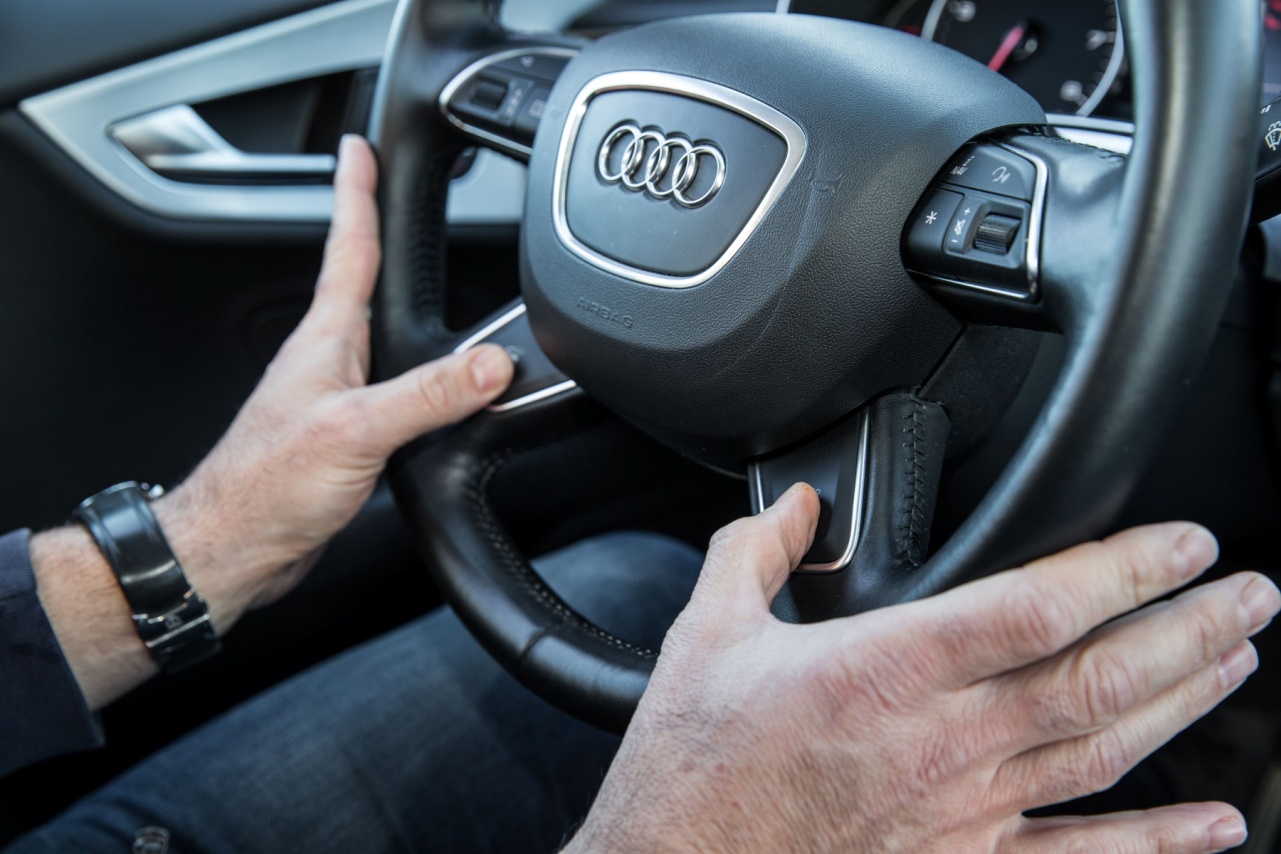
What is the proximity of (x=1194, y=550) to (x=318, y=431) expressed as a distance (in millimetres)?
666

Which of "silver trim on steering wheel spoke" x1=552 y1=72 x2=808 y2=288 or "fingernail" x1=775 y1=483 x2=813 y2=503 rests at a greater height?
"silver trim on steering wheel spoke" x1=552 y1=72 x2=808 y2=288

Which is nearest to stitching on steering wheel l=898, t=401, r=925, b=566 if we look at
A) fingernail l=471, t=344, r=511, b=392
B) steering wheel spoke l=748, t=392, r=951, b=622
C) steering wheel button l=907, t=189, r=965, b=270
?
steering wheel spoke l=748, t=392, r=951, b=622

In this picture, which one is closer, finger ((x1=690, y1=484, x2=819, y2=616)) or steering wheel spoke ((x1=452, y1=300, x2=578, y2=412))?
finger ((x1=690, y1=484, x2=819, y2=616))

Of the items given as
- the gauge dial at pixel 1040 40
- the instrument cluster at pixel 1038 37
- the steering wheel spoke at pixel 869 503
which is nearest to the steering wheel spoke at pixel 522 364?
the steering wheel spoke at pixel 869 503

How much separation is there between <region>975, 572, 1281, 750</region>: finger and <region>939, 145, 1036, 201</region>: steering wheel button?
24cm

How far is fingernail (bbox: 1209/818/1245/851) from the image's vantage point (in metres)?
0.57

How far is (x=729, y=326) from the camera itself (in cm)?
73

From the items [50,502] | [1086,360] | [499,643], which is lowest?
[50,502]

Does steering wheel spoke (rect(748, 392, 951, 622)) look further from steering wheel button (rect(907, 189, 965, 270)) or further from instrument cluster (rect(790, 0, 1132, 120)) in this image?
instrument cluster (rect(790, 0, 1132, 120))

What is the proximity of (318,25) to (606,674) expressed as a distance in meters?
0.93

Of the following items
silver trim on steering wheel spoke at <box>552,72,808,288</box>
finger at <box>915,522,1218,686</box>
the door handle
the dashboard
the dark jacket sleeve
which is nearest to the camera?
finger at <box>915,522,1218,686</box>

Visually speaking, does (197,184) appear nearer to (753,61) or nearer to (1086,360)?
(753,61)

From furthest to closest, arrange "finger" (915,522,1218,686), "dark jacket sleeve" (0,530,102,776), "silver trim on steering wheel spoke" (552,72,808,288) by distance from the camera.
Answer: "dark jacket sleeve" (0,530,102,776), "silver trim on steering wheel spoke" (552,72,808,288), "finger" (915,522,1218,686)

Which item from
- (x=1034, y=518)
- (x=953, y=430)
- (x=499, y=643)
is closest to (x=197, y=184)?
(x=499, y=643)
